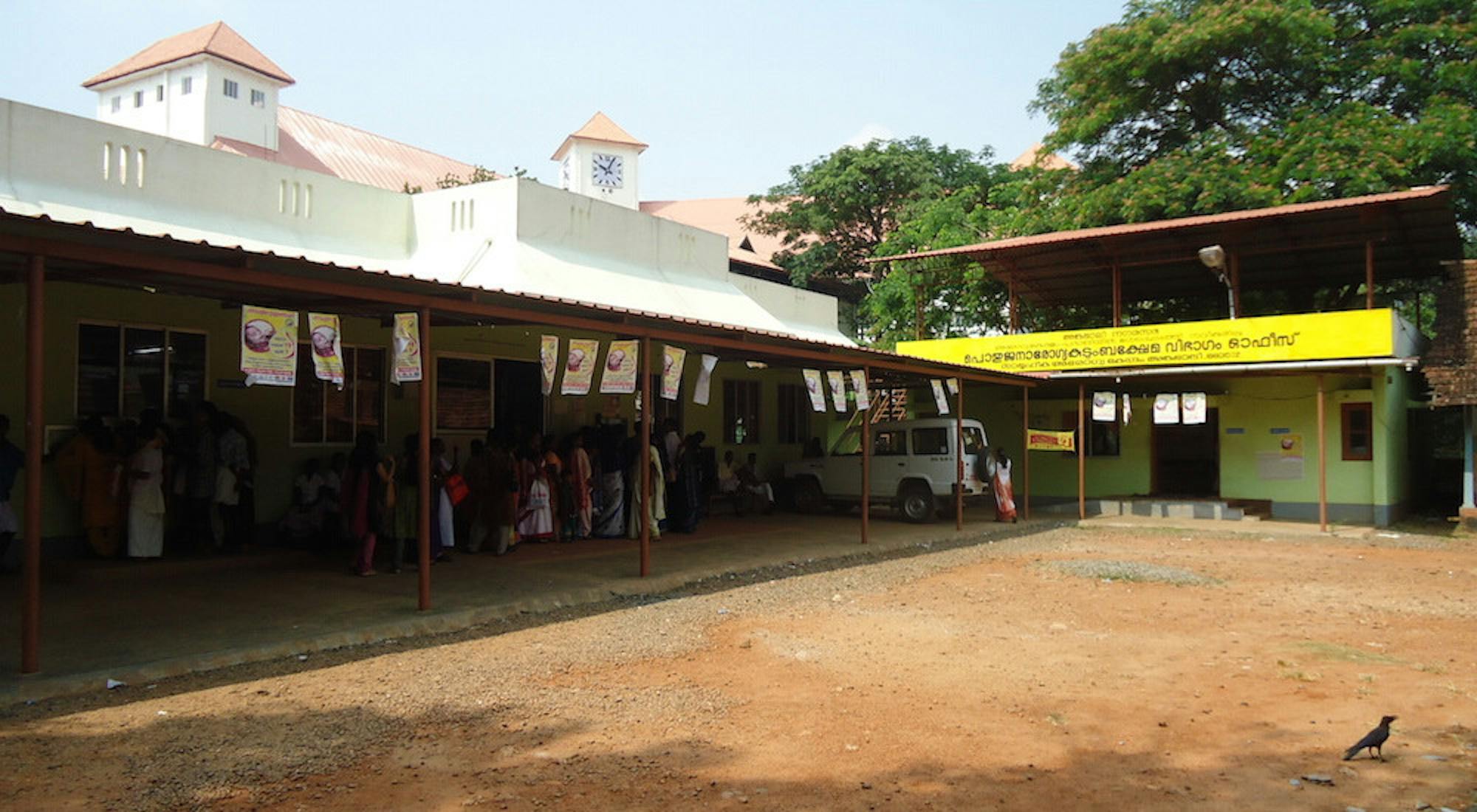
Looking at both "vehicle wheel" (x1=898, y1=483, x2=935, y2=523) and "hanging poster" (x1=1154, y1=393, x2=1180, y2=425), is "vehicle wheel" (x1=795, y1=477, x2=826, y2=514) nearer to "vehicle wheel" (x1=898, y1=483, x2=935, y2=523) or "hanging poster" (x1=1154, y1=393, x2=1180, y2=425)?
"vehicle wheel" (x1=898, y1=483, x2=935, y2=523)

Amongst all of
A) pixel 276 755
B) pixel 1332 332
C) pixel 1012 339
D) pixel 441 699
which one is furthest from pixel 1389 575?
pixel 276 755

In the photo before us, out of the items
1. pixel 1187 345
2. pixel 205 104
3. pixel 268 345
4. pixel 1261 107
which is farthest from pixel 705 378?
pixel 205 104

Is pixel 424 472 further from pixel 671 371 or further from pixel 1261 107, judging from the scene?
pixel 1261 107

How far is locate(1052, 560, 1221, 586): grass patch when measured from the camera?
11.1m

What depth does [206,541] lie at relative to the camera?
33.4 feet

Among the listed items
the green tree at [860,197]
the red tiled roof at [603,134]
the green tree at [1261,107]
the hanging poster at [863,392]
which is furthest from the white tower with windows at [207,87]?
the hanging poster at [863,392]

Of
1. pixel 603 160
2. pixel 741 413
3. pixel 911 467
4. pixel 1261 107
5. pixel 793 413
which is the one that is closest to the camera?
pixel 911 467

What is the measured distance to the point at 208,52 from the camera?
143 feet

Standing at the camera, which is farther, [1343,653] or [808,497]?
[808,497]

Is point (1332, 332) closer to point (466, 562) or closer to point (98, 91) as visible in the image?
point (466, 562)

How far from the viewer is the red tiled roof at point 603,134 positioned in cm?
4994

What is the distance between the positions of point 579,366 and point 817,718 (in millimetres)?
5505

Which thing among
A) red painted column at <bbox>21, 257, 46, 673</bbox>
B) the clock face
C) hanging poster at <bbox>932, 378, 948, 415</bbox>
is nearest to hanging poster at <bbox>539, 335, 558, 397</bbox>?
red painted column at <bbox>21, 257, 46, 673</bbox>

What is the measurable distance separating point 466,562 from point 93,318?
4.34 m
